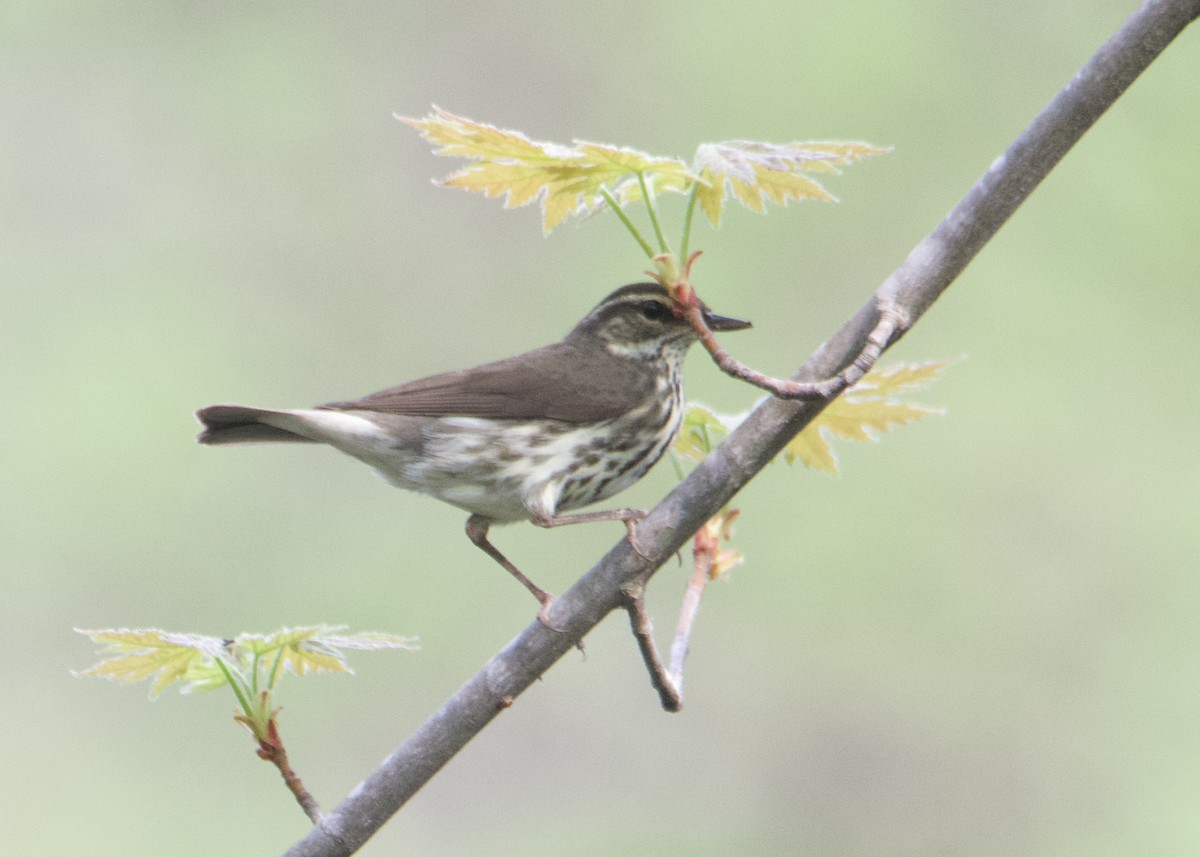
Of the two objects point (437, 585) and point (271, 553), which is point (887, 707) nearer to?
point (437, 585)

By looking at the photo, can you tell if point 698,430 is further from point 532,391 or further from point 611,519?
point 532,391

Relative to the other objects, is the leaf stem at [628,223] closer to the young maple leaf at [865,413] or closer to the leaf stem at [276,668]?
the young maple leaf at [865,413]

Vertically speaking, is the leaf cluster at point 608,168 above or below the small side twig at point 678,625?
above

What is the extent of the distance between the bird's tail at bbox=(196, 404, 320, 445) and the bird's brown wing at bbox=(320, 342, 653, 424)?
0.22 m

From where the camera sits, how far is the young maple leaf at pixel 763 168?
1.86 m

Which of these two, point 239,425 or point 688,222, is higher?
point 239,425

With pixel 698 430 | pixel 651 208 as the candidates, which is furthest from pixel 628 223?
pixel 698 430

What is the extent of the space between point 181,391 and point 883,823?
3.36 m

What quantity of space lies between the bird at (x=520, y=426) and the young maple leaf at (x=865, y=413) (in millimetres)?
555

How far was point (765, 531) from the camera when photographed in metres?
6.04

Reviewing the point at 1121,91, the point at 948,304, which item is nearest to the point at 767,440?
the point at 1121,91

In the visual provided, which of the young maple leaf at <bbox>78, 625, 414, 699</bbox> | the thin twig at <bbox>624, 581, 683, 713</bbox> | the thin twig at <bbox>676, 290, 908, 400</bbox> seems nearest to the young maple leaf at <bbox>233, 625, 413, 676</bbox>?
the young maple leaf at <bbox>78, 625, 414, 699</bbox>

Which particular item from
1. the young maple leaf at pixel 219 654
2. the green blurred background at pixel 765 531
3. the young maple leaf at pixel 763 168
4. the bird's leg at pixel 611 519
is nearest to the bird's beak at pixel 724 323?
the bird's leg at pixel 611 519

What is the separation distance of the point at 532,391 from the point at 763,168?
1.14m
